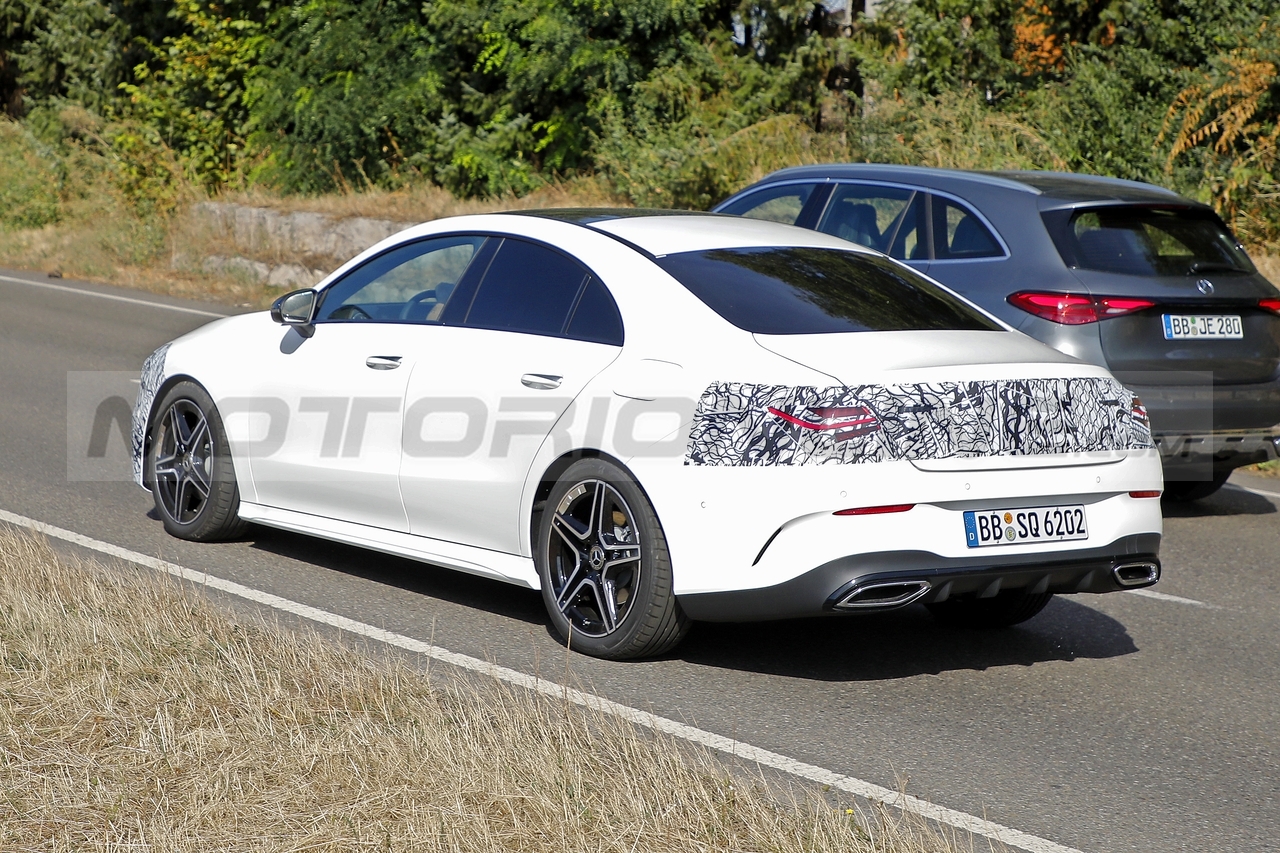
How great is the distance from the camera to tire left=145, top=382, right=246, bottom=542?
7.18 meters

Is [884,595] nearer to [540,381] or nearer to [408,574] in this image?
[540,381]

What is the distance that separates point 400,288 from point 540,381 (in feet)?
5.49

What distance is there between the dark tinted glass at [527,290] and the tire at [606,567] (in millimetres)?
709

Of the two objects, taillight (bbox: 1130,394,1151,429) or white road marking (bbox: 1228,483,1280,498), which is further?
white road marking (bbox: 1228,483,1280,498)

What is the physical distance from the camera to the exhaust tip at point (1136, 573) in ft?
18.2

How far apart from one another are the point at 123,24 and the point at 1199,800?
110 ft

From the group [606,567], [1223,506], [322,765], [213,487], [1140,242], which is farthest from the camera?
[1223,506]

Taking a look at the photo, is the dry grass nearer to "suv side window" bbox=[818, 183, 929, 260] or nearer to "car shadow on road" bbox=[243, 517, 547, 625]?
"car shadow on road" bbox=[243, 517, 547, 625]

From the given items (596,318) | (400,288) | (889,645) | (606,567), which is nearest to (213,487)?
(400,288)

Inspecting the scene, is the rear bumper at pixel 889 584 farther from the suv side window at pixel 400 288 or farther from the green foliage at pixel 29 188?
the green foliage at pixel 29 188

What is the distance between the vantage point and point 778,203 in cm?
1018

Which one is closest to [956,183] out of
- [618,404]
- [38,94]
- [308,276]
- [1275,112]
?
[618,404]

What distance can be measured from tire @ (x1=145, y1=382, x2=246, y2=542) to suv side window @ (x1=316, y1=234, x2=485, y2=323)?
79 centimetres

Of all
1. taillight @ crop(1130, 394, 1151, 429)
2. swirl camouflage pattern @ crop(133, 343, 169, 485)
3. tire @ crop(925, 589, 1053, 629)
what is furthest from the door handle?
swirl camouflage pattern @ crop(133, 343, 169, 485)
